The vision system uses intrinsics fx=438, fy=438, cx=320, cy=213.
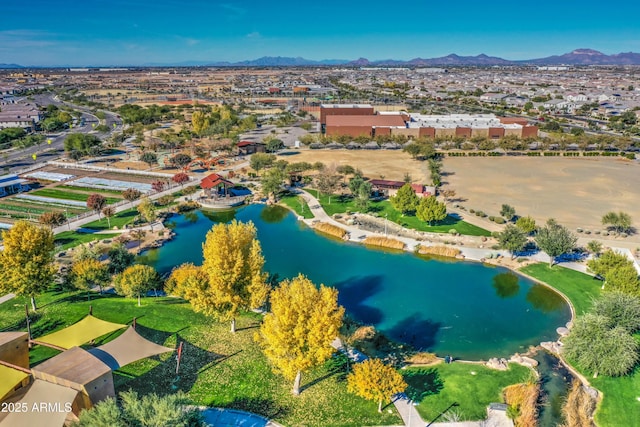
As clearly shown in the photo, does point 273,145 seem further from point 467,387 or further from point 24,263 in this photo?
point 467,387

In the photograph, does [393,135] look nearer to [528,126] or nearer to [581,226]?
[528,126]

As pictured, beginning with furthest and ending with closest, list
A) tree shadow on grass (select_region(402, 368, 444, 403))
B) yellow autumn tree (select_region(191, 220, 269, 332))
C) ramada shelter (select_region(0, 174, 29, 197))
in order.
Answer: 1. ramada shelter (select_region(0, 174, 29, 197))
2. yellow autumn tree (select_region(191, 220, 269, 332))
3. tree shadow on grass (select_region(402, 368, 444, 403))

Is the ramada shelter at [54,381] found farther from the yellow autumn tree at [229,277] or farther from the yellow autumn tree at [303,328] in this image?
the yellow autumn tree at [303,328]

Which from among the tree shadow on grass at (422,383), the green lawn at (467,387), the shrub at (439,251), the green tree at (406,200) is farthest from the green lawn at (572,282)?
the tree shadow on grass at (422,383)

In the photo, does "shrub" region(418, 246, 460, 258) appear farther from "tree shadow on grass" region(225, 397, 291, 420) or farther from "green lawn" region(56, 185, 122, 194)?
"green lawn" region(56, 185, 122, 194)

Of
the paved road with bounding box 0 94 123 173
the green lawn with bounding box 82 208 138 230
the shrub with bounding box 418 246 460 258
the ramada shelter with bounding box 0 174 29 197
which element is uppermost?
A: the paved road with bounding box 0 94 123 173

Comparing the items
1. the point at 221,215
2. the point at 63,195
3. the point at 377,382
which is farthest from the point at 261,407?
the point at 63,195

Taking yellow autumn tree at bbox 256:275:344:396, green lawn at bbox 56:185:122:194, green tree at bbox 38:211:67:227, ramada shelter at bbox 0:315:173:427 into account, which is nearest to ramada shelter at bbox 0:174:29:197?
green lawn at bbox 56:185:122:194
